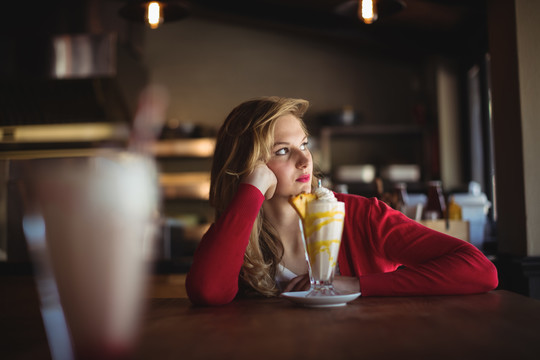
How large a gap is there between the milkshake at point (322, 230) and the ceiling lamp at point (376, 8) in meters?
1.59

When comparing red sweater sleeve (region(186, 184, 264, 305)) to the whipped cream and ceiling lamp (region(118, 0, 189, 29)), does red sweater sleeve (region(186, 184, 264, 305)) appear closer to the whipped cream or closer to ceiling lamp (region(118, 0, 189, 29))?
the whipped cream

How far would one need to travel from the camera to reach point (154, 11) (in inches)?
104

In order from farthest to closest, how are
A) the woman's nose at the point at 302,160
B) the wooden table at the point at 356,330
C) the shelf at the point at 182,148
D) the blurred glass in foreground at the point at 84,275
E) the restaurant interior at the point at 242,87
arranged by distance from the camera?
the shelf at the point at 182,148 < the restaurant interior at the point at 242,87 < the woman's nose at the point at 302,160 < the blurred glass in foreground at the point at 84,275 < the wooden table at the point at 356,330

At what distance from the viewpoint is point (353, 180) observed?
16.6ft

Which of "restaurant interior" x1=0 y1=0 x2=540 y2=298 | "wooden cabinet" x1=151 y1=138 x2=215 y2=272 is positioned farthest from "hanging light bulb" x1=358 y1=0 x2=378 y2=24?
"wooden cabinet" x1=151 y1=138 x2=215 y2=272

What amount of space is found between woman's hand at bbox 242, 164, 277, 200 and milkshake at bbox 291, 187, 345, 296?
305mm

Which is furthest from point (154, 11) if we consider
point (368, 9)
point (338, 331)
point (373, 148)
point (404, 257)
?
point (373, 148)

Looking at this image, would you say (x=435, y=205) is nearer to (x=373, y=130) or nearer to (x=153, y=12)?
(x=153, y=12)

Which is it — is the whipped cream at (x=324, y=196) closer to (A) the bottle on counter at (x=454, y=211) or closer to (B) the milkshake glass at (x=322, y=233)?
(B) the milkshake glass at (x=322, y=233)

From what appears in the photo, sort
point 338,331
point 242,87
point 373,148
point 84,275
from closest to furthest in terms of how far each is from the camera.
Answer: point 338,331 → point 84,275 → point 373,148 → point 242,87

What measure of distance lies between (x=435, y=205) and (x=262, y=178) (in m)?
1.56

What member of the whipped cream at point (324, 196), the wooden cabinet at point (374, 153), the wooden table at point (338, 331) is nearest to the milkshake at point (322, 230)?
the whipped cream at point (324, 196)

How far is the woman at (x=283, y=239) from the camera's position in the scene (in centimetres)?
126

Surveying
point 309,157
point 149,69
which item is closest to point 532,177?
point 309,157
